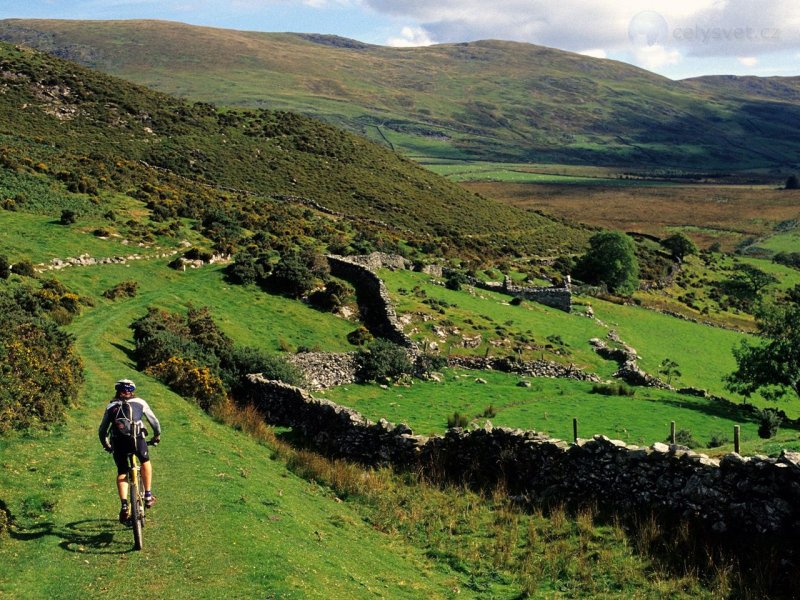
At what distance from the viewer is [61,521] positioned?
11.8 meters

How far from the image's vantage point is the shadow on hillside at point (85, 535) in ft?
36.0

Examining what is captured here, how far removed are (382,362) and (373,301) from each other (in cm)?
1091

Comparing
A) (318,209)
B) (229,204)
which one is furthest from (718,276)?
(229,204)

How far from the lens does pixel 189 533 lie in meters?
12.0

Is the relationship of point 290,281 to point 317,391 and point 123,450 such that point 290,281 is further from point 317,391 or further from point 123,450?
point 123,450

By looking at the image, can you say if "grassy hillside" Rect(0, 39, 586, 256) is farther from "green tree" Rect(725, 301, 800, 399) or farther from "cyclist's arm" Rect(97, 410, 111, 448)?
"cyclist's arm" Rect(97, 410, 111, 448)

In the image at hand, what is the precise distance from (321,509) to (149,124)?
104m

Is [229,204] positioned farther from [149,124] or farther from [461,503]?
[461,503]

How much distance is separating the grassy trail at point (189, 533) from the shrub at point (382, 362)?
51.4 ft

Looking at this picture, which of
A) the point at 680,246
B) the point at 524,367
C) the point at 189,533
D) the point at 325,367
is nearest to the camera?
the point at 189,533

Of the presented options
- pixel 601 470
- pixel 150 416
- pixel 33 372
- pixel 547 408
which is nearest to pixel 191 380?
pixel 33 372

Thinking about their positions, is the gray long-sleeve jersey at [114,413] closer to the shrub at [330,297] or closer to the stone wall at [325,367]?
the stone wall at [325,367]

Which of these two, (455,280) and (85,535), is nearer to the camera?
(85,535)

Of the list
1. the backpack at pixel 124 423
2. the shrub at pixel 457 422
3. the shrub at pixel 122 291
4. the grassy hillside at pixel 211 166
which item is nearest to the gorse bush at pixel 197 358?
the shrub at pixel 122 291
